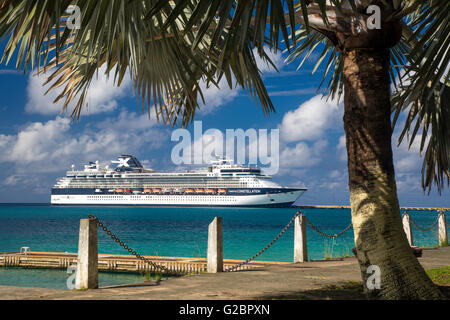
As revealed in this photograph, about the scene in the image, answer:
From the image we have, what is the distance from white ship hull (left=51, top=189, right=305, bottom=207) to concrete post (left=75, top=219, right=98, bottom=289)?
244ft

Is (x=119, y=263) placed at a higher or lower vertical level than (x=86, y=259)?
lower

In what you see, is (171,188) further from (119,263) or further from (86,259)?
(86,259)

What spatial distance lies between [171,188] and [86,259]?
79.0 metres

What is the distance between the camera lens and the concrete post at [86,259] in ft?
17.7

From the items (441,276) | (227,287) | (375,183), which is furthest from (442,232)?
(375,183)

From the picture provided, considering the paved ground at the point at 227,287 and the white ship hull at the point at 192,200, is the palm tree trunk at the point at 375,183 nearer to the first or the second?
the paved ground at the point at 227,287

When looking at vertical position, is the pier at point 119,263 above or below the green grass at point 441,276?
below

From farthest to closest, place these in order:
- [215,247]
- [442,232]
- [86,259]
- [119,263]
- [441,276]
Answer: [119,263], [442,232], [215,247], [441,276], [86,259]

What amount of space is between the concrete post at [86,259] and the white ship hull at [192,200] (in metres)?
74.3

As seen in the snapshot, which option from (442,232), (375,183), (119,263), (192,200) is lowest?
(119,263)

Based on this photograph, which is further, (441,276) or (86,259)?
(441,276)

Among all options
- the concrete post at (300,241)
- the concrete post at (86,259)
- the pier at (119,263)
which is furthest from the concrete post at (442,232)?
the concrete post at (86,259)

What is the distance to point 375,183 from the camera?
13.9 feet
